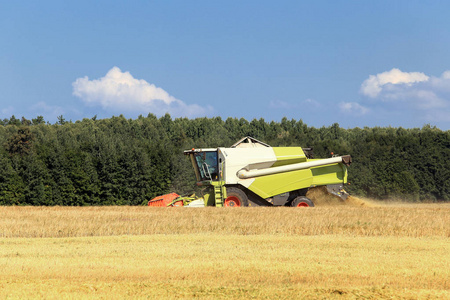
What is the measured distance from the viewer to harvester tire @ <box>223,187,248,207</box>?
2822 cm

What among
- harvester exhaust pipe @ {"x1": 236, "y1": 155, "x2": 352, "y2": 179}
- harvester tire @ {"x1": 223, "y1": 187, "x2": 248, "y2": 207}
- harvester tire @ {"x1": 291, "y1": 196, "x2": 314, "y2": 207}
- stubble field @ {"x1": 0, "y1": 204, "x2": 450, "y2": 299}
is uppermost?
harvester exhaust pipe @ {"x1": 236, "y1": 155, "x2": 352, "y2": 179}

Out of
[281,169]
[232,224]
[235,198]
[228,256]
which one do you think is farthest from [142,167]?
[228,256]

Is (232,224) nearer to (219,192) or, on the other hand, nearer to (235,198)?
(219,192)

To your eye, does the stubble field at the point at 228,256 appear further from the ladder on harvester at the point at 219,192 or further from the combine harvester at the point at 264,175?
the combine harvester at the point at 264,175

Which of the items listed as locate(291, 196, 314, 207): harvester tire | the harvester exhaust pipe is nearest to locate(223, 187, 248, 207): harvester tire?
the harvester exhaust pipe

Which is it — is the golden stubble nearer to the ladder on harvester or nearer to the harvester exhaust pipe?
the ladder on harvester

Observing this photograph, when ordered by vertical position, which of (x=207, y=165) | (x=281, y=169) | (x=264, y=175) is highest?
(x=207, y=165)

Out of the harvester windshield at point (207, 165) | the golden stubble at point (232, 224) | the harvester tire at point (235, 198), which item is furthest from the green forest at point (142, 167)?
the golden stubble at point (232, 224)

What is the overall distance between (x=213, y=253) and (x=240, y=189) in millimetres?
15207

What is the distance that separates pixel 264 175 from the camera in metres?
28.5

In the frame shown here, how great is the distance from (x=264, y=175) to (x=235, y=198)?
5.99 ft

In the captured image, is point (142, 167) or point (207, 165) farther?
point (142, 167)

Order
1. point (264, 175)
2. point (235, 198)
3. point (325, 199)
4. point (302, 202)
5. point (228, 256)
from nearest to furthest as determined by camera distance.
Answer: point (228, 256) < point (302, 202) < point (235, 198) < point (264, 175) < point (325, 199)

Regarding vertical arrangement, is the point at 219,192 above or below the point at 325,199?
above
